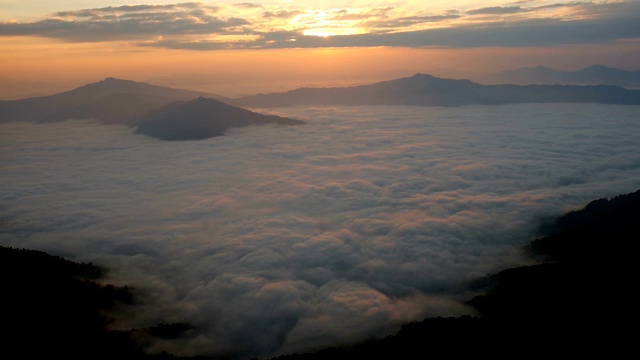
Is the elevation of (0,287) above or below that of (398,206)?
above

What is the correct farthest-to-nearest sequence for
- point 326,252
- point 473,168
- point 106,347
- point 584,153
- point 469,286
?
1. point 584,153
2. point 473,168
3. point 326,252
4. point 469,286
5. point 106,347

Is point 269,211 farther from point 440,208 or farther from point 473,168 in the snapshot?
point 473,168

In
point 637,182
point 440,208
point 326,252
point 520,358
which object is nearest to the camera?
point 520,358

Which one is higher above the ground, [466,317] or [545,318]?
[545,318]

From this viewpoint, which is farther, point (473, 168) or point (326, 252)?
A: point (473, 168)

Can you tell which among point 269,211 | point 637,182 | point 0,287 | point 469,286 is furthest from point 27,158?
point 637,182

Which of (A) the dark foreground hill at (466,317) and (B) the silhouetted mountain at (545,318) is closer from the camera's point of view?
(B) the silhouetted mountain at (545,318)

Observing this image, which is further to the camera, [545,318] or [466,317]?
[466,317]

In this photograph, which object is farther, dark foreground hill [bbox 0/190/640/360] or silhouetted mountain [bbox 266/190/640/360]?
dark foreground hill [bbox 0/190/640/360]
